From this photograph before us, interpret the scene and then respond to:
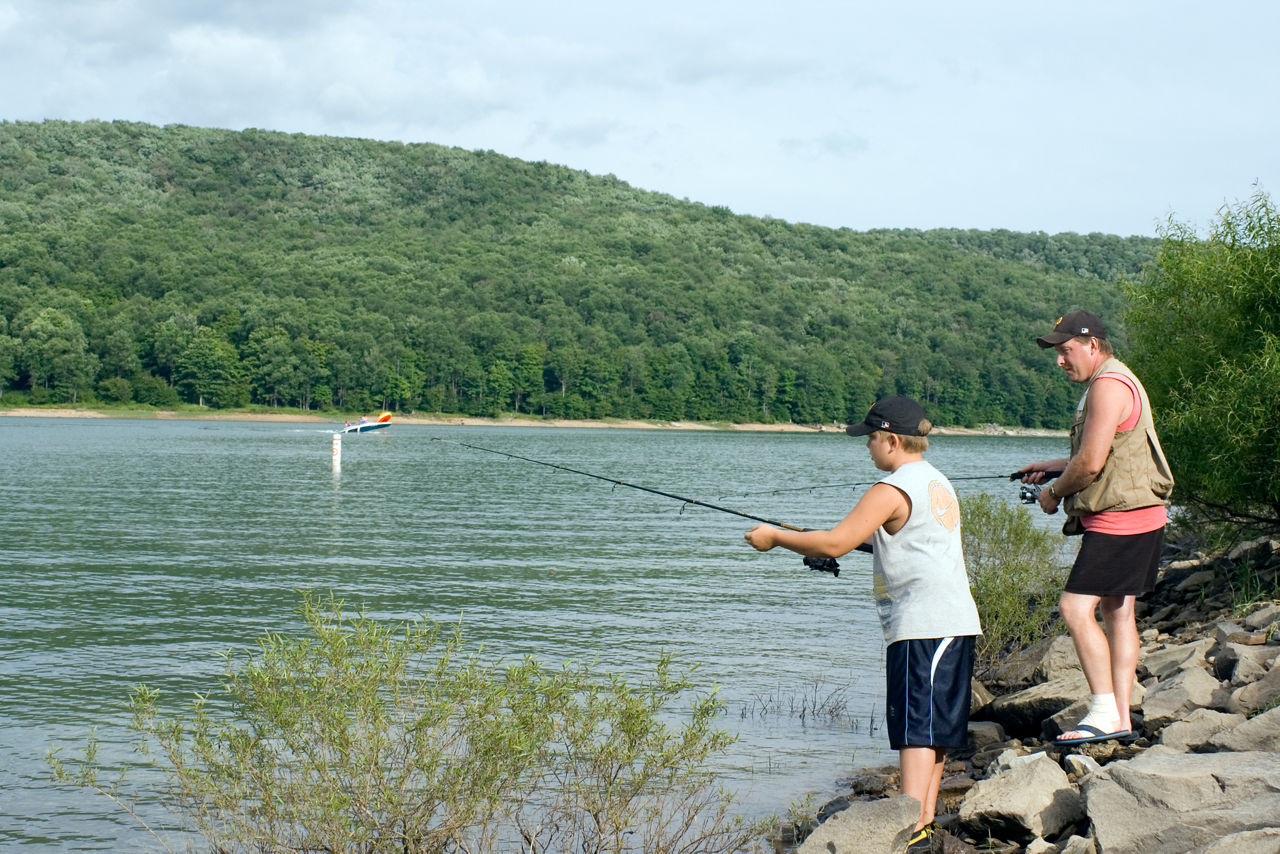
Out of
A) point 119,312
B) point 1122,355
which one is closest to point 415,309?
point 119,312

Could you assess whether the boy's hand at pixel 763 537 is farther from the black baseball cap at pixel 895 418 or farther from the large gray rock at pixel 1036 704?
the large gray rock at pixel 1036 704

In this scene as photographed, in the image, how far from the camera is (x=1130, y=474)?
628cm

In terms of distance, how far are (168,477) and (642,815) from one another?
38544mm

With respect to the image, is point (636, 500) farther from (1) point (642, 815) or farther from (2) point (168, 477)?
(1) point (642, 815)

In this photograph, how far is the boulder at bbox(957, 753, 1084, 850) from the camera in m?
5.83

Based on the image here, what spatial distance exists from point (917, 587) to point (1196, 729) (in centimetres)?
228

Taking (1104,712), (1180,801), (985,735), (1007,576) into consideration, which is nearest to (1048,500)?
(1104,712)

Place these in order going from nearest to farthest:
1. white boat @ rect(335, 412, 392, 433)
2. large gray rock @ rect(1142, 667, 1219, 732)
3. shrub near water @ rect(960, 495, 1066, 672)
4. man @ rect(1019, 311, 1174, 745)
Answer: man @ rect(1019, 311, 1174, 745) → large gray rock @ rect(1142, 667, 1219, 732) → shrub near water @ rect(960, 495, 1066, 672) → white boat @ rect(335, 412, 392, 433)

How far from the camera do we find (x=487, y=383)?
127000 mm

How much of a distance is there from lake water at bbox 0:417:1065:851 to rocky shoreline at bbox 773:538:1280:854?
1.38 m

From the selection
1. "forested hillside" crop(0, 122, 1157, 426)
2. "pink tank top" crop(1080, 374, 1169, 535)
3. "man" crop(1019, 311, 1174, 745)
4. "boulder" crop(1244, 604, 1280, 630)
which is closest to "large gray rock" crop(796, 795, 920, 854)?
"man" crop(1019, 311, 1174, 745)

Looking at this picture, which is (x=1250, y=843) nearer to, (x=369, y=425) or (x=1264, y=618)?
(x=1264, y=618)

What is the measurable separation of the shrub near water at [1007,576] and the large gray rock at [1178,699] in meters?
4.77

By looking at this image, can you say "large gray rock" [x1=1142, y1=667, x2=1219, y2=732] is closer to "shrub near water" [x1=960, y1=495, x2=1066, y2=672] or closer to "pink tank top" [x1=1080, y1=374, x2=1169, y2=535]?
"pink tank top" [x1=1080, y1=374, x2=1169, y2=535]
